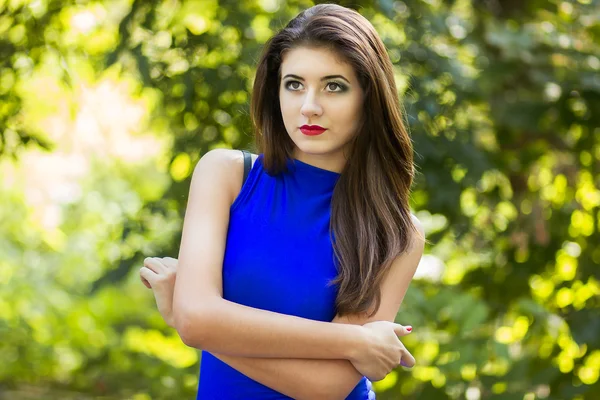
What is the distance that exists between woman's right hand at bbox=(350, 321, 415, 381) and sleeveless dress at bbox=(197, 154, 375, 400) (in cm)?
10

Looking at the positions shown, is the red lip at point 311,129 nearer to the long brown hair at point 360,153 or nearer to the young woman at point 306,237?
the young woman at point 306,237

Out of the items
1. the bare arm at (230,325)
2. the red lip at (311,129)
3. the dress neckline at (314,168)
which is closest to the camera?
the bare arm at (230,325)

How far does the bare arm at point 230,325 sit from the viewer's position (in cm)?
147

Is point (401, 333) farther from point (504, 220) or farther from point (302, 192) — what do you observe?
point (504, 220)

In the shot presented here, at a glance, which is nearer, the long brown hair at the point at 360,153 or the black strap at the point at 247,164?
the long brown hair at the point at 360,153

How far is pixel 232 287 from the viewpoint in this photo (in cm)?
155

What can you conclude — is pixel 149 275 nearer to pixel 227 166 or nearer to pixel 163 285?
pixel 163 285

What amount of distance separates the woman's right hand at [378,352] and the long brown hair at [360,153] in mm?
57

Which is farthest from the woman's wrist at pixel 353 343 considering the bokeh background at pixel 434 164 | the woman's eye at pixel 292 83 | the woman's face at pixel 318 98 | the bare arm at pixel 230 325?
the bokeh background at pixel 434 164

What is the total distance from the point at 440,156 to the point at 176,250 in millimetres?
963

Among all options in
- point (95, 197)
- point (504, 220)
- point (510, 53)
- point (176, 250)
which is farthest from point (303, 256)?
point (95, 197)

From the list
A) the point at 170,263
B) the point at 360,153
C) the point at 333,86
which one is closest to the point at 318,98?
the point at 333,86

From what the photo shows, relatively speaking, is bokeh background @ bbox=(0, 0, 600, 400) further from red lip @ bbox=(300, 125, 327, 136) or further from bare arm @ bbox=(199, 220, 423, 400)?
bare arm @ bbox=(199, 220, 423, 400)

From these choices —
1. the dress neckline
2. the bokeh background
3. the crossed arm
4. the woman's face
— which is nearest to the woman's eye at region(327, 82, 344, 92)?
the woman's face
